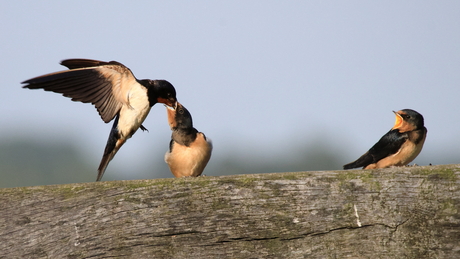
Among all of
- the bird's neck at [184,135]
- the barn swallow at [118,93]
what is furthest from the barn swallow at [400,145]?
the barn swallow at [118,93]

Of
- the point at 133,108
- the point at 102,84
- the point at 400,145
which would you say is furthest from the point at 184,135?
the point at 400,145

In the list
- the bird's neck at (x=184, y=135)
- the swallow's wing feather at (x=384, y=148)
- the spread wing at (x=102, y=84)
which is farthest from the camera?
the bird's neck at (x=184, y=135)

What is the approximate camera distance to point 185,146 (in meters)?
5.03

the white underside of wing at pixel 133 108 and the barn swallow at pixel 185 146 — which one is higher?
the white underside of wing at pixel 133 108

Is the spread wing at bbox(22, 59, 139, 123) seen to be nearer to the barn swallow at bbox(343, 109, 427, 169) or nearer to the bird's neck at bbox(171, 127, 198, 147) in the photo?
the bird's neck at bbox(171, 127, 198, 147)

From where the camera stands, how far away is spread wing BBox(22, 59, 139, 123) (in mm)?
4570

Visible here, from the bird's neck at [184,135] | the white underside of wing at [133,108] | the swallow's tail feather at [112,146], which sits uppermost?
the white underside of wing at [133,108]

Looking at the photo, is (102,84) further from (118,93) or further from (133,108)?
(133,108)

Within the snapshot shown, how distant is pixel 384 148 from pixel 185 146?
1678 mm

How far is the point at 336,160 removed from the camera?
87.6 metres

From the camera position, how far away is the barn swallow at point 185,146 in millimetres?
4973

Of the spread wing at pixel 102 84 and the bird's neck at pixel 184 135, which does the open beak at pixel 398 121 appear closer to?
the bird's neck at pixel 184 135

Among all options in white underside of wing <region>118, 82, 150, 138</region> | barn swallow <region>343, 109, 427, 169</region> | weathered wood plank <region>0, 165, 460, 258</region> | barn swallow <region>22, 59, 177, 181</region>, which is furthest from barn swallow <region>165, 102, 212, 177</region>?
Answer: weathered wood plank <region>0, 165, 460, 258</region>

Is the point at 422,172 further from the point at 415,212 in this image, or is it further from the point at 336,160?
the point at 336,160
